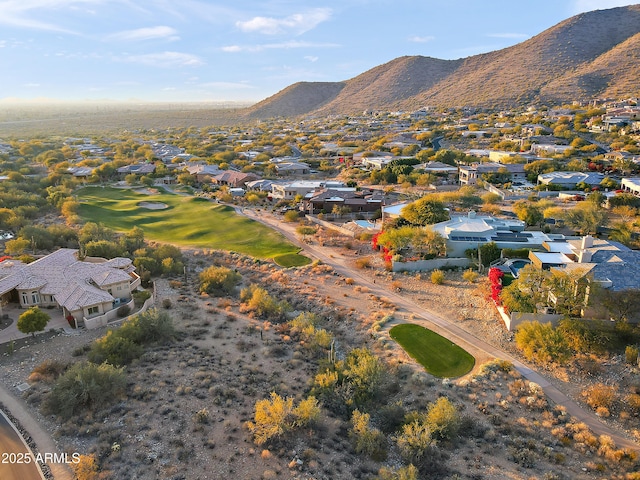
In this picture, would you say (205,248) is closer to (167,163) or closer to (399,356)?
(399,356)

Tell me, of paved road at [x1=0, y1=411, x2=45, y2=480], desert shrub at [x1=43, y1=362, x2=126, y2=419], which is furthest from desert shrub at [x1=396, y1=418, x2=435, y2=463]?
paved road at [x1=0, y1=411, x2=45, y2=480]

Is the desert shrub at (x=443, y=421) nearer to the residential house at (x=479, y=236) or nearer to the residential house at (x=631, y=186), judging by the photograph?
the residential house at (x=479, y=236)

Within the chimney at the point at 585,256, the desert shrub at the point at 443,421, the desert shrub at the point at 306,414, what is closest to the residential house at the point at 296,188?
the chimney at the point at 585,256

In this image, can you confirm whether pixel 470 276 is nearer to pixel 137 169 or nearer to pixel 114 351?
pixel 114 351

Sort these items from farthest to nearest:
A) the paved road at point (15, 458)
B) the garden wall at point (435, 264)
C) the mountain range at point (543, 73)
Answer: the mountain range at point (543, 73) → the garden wall at point (435, 264) → the paved road at point (15, 458)

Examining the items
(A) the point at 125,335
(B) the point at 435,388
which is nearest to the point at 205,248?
(A) the point at 125,335

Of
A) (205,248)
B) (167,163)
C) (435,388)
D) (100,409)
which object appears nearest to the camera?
(100,409)

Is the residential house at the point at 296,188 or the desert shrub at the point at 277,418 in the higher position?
the residential house at the point at 296,188
